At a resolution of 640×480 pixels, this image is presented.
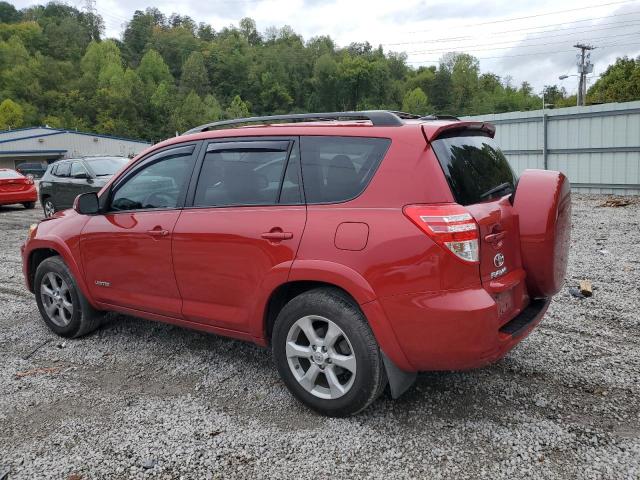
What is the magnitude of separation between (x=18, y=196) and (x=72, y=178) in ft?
14.4

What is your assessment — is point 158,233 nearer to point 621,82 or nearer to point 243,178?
point 243,178

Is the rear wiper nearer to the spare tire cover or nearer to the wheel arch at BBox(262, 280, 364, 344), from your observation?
the spare tire cover

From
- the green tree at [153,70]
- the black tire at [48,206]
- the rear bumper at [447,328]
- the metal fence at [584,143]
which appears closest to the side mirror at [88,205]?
the rear bumper at [447,328]

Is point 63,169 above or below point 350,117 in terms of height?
below

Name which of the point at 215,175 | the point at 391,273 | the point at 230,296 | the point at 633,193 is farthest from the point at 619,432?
the point at 633,193

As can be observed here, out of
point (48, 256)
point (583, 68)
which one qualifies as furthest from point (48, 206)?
point (583, 68)

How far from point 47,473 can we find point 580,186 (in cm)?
1562

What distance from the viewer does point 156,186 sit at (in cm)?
406

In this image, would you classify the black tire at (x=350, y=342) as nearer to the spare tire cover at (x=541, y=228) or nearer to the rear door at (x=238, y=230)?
the rear door at (x=238, y=230)

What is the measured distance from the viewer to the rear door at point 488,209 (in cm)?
289

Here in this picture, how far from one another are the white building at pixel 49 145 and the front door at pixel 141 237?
5853 centimetres

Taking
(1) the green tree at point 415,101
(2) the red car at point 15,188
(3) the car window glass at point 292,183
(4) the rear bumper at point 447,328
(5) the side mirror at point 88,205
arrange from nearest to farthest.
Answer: (4) the rear bumper at point 447,328 < (3) the car window glass at point 292,183 < (5) the side mirror at point 88,205 < (2) the red car at point 15,188 < (1) the green tree at point 415,101

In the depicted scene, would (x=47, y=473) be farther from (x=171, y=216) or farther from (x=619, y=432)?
(x=619, y=432)

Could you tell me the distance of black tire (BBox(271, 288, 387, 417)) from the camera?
2.97 metres
